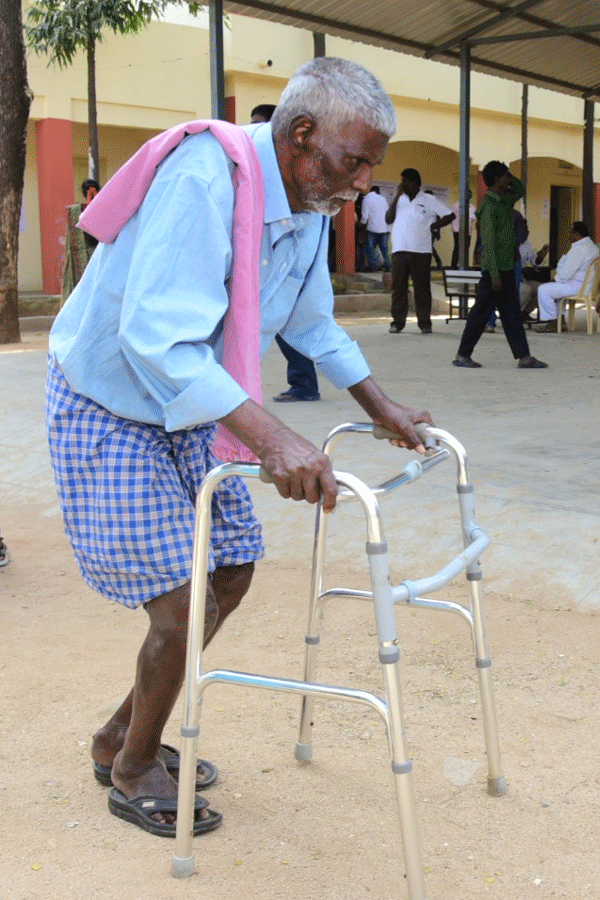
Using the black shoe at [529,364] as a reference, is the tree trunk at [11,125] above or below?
A: above

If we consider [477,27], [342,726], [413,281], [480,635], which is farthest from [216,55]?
[480,635]

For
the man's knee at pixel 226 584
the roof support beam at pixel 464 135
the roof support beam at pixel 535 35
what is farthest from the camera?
the roof support beam at pixel 464 135

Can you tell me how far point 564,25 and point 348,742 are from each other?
11591 millimetres

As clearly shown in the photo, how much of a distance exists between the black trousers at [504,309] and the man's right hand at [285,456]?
274 inches

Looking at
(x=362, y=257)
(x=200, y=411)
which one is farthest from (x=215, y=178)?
(x=362, y=257)

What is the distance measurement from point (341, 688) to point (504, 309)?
7.02 metres

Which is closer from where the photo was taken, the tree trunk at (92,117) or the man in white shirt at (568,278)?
the man in white shirt at (568,278)

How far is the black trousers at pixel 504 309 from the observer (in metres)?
8.80

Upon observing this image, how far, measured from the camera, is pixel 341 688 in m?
2.13

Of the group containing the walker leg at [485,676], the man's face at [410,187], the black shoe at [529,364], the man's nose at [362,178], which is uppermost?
the man's face at [410,187]

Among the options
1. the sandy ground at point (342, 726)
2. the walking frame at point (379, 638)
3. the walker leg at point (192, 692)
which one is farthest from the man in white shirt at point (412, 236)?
the walker leg at point (192, 692)

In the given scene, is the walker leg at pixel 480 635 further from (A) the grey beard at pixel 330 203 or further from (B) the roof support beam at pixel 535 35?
(B) the roof support beam at pixel 535 35

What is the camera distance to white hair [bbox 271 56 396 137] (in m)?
2.13

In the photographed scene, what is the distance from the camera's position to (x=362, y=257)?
22.3 metres
